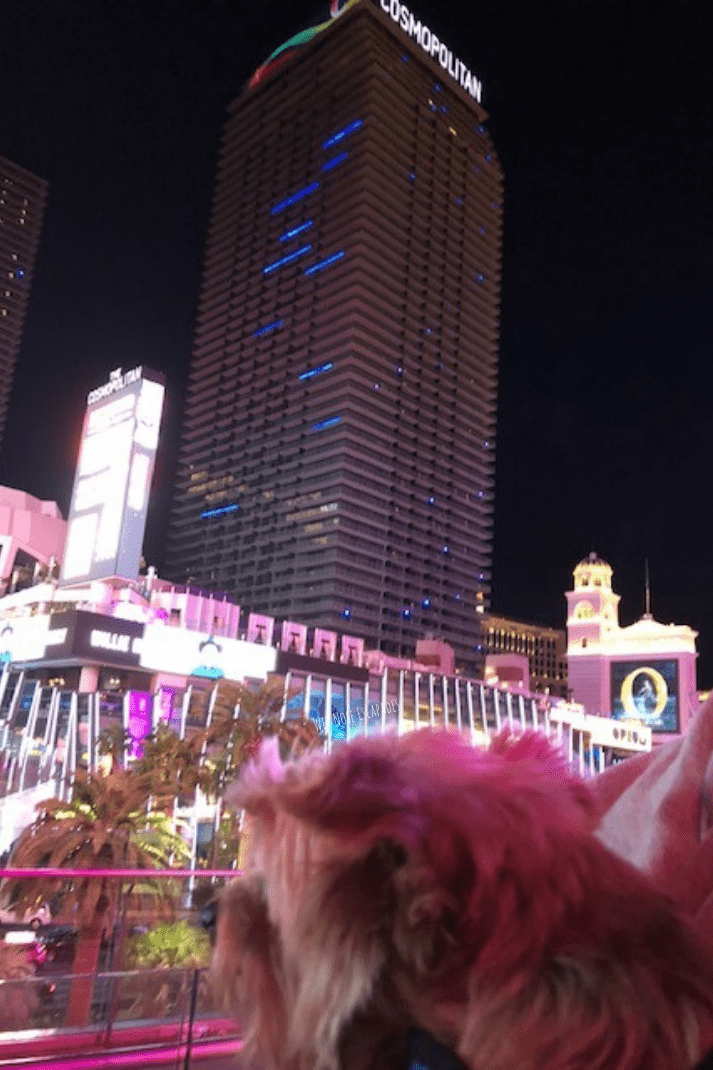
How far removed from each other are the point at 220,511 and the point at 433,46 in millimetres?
65928

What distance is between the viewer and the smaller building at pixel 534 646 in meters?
116

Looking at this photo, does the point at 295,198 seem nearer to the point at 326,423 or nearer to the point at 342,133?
the point at 342,133

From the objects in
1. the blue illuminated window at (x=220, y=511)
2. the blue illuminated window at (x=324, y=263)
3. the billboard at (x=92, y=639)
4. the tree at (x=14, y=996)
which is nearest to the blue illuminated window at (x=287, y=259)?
the blue illuminated window at (x=324, y=263)

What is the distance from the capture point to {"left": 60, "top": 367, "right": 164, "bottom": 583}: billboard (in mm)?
30500

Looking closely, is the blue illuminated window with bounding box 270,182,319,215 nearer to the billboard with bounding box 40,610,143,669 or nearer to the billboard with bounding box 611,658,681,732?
the billboard with bounding box 611,658,681,732

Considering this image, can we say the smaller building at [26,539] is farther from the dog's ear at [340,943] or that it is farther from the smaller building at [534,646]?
the smaller building at [534,646]

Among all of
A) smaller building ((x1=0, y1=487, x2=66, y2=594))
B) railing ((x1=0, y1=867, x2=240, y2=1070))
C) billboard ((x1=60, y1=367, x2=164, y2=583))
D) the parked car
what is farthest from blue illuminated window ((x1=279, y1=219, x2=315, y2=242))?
railing ((x1=0, y1=867, x2=240, y2=1070))

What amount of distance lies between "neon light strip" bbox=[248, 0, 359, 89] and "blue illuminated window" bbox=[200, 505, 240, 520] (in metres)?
60.8

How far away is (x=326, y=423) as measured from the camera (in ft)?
302

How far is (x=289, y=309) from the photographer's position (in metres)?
102

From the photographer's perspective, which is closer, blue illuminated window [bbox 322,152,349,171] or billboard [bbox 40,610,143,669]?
billboard [bbox 40,610,143,669]

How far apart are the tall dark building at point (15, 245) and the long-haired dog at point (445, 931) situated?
121 m

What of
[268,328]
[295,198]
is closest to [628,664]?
[268,328]

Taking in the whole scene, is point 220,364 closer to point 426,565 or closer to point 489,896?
point 426,565
